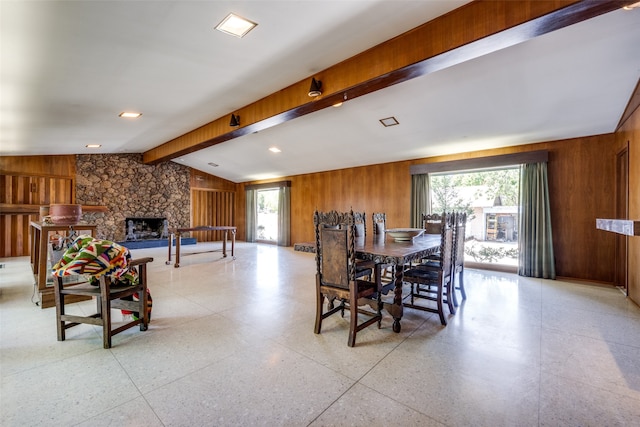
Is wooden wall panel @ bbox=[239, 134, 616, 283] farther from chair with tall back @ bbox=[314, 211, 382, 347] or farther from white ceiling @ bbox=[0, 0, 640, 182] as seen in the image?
chair with tall back @ bbox=[314, 211, 382, 347]

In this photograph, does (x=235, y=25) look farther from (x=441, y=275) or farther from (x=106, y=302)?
(x=441, y=275)

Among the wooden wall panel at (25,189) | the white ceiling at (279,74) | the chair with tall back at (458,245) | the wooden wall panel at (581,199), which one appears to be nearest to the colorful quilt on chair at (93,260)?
the white ceiling at (279,74)

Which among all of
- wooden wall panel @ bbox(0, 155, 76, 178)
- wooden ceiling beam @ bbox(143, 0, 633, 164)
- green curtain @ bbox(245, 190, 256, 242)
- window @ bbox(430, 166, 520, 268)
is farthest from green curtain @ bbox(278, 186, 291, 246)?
wooden wall panel @ bbox(0, 155, 76, 178)

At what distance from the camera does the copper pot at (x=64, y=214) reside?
3.10 metres

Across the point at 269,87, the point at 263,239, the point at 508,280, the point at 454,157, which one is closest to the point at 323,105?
the point at 269,87

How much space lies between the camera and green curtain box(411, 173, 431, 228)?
591 cm

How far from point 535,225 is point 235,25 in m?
5.25

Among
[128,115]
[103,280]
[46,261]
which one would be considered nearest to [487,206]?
[103,280]

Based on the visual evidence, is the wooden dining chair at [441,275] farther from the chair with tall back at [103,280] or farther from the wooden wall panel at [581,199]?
the wooden wall panel at [581,199]

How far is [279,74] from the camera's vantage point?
10.5 ft

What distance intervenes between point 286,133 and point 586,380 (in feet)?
17.3

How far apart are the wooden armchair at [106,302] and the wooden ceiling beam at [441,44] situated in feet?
8.48

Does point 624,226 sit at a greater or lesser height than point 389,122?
lesser

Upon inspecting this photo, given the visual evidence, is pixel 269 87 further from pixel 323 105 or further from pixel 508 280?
pixel 508 280
